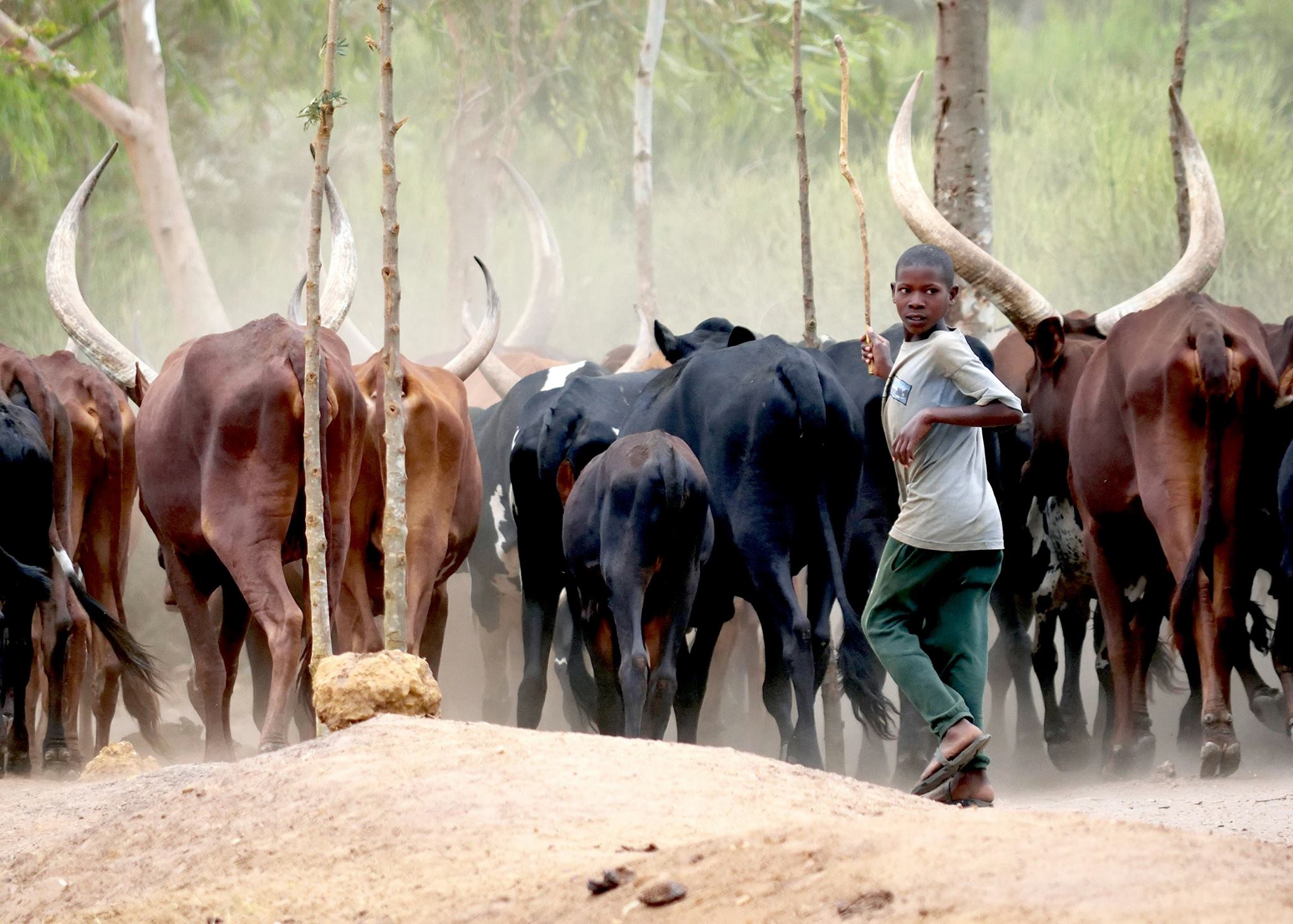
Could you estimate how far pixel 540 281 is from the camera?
55.6ft

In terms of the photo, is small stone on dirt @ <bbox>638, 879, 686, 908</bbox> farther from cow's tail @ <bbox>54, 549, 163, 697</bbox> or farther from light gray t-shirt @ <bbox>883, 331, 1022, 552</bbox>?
cow's tail @ <bbox>54, 549, 163, 697</bbox>

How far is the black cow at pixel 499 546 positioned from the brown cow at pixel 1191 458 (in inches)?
122

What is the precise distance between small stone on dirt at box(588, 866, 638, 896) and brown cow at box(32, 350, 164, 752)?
5706mm

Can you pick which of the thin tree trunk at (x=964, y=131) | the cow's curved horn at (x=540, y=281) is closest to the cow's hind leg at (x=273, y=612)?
the thin tree trunk at (x=964, y=131)

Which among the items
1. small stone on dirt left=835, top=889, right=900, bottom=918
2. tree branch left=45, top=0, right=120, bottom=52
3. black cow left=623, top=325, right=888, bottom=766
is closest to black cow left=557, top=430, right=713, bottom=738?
black cow left=623, top=325, right=888, bottom=766

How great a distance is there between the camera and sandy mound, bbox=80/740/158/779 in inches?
280

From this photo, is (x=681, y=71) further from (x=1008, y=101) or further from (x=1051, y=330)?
(x=1051, y=330)

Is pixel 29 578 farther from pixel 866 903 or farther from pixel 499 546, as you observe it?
pixel 866 903

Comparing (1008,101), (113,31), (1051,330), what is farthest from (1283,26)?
(1051,330)

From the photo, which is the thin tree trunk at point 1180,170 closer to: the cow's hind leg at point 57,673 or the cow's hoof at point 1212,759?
the cow's hoof at point 1212,759

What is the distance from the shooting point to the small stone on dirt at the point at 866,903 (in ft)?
9.84

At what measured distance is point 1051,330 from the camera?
8328mm

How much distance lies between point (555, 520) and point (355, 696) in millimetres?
3107

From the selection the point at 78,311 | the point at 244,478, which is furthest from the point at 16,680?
the point at 78,311
